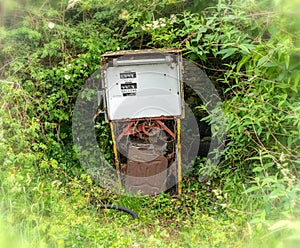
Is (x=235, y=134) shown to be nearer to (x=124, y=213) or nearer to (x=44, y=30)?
(x=124, y=213)

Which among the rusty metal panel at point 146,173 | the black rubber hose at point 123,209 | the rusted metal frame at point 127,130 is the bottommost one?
the black rubber hose at point 123,209

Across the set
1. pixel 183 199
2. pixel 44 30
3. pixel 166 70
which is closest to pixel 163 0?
pixel 166 70

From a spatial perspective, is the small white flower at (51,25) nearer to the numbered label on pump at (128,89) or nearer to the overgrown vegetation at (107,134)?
the overgrown vegetation at (107,134)

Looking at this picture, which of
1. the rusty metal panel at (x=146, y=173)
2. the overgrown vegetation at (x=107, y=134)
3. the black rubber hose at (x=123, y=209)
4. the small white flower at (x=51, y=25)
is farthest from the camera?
the small white flower at (x=51, y=25)

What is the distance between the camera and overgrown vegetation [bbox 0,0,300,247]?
3.20 metres

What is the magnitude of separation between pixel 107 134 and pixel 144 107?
37.9 inches

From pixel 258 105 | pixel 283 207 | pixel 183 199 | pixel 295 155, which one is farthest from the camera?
pixel 183 199

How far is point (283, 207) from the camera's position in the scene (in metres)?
2.99

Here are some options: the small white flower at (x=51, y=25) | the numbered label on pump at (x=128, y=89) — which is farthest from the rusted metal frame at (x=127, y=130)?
the small white flower at (x=51, y=25)

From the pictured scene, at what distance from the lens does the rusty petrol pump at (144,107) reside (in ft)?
15.8

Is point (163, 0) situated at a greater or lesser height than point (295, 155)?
greater

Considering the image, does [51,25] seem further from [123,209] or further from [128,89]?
[123,209]

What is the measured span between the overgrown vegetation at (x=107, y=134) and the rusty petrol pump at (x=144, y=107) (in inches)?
10.8

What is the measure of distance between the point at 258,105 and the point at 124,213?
1.90 metres
